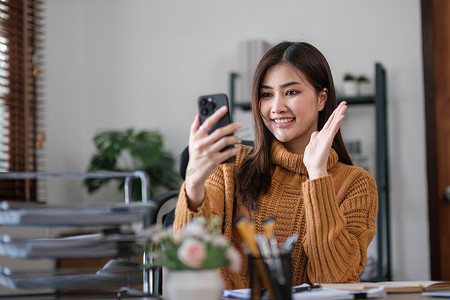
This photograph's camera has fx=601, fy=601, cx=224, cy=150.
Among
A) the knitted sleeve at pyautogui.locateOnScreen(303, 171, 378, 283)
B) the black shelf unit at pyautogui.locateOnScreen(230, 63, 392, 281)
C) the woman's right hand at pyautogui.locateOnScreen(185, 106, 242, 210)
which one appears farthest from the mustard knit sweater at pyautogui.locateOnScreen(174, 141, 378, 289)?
the black shelf unit at pyautogui.locateOnScreen(230, 63, 392, 281)

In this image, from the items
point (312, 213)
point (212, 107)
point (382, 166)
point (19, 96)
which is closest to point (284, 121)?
point (312, 213)

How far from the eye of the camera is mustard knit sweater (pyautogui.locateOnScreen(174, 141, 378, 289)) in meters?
1.48

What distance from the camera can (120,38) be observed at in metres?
4.50

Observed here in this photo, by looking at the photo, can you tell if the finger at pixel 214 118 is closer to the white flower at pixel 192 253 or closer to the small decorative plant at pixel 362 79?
the white flower at pixel 192 253

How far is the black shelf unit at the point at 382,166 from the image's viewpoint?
353cm

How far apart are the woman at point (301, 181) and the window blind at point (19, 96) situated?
2.12 metres

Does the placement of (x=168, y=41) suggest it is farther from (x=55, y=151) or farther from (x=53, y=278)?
(x=53, y=278)

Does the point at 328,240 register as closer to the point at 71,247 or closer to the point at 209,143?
the point at 209,143

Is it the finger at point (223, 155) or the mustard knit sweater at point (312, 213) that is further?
the mustard knit sweater at point (312, 213)

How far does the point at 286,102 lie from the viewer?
1747 millimetres

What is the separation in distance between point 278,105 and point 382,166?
80.3 inches

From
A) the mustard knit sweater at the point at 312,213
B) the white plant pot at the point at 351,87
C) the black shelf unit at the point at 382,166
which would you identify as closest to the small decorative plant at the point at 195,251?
the mustard knit sweater at the point at 312,213

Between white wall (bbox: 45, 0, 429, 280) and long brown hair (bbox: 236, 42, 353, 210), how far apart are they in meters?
2.10

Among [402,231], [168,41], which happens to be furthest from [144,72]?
[402,231]
